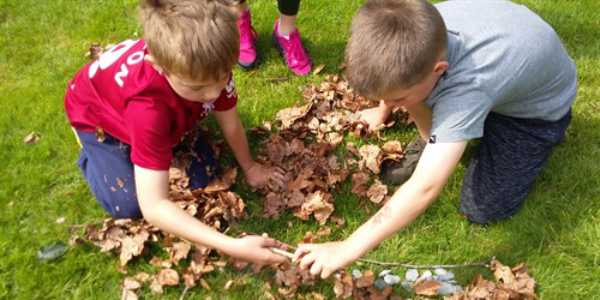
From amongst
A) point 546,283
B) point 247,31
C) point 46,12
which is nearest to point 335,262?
point 546,283

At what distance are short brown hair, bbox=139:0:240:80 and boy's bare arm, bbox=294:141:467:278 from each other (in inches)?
37.3

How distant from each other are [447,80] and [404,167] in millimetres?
982

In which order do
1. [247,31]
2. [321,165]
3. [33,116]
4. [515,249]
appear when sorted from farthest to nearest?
[247,31] < [33,116] < [321,165] < [515,249]

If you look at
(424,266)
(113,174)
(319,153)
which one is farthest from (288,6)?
(424,266)

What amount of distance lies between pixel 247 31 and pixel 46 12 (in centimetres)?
182

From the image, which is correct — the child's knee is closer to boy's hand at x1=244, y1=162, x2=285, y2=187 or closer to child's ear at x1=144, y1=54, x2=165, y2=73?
boy's hand at x1=244, y1=162, x2=285, y2=187

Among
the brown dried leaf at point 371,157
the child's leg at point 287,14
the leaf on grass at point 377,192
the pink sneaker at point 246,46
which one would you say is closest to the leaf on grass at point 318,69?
the child's leg at point 287,14

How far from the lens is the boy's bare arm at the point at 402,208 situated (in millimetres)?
2119

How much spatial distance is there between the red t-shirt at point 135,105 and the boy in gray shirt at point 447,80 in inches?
34.5

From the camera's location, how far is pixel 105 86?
260 centimetres

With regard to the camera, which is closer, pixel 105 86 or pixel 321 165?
pixel 105 86

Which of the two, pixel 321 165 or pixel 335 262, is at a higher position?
pixel 335 262

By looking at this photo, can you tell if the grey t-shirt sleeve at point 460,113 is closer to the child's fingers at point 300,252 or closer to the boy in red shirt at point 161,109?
the child's fingers at point 300,252

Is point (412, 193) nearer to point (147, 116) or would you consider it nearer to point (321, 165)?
point (321, 165)
